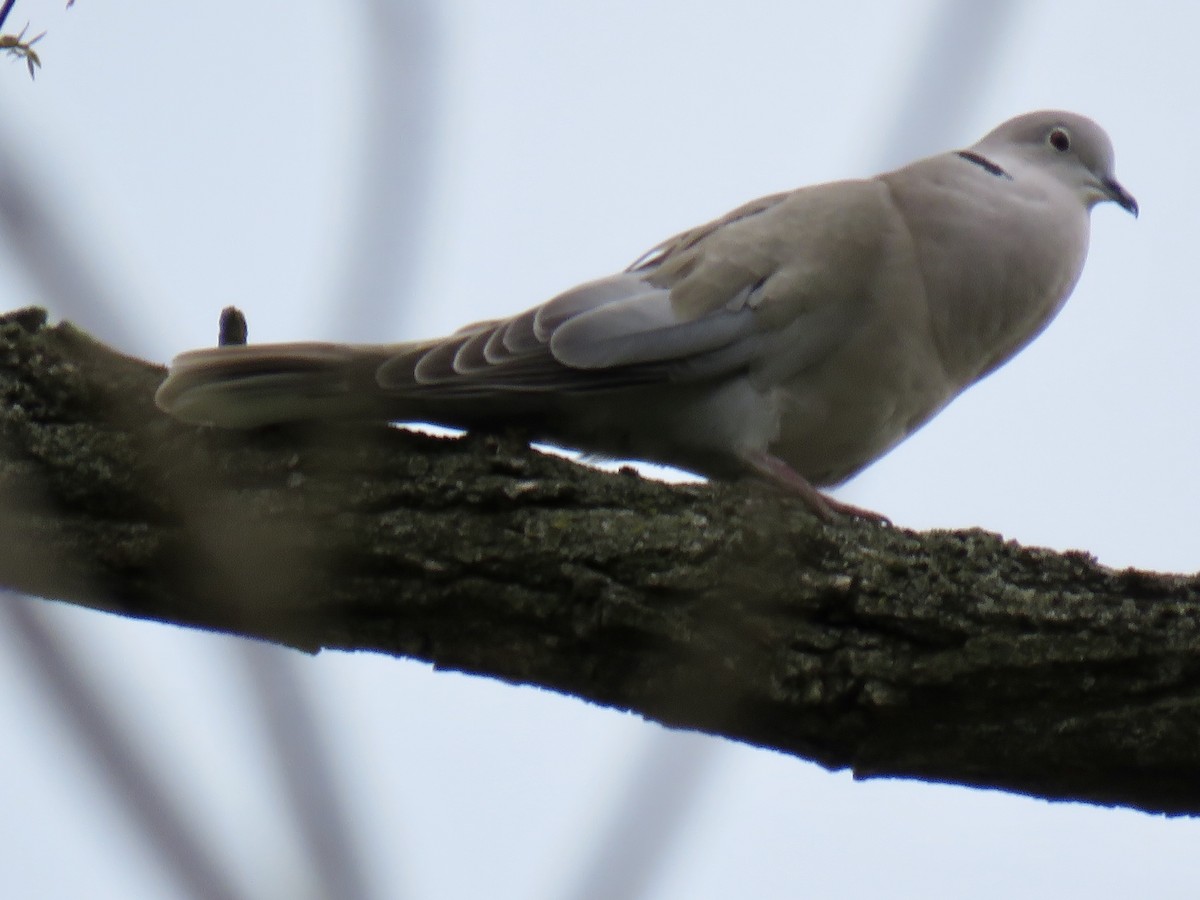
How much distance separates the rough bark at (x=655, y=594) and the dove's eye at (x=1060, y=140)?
7.04 feet

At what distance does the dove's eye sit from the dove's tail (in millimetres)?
2307

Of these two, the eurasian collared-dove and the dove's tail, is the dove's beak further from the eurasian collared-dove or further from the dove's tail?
the dove's tail

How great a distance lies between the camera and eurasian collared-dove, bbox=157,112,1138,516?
261 cm

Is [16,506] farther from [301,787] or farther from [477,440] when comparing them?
[301,787]

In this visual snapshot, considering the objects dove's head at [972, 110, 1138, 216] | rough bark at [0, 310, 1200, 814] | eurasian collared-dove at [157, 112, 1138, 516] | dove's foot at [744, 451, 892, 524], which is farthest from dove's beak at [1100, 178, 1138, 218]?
rough bark at [0, 310, 1200, 814]

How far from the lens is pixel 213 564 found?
6.72ft

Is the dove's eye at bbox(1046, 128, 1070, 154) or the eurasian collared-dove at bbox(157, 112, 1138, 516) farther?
the dove's eye at bbox(1046, 128, 1070, 154)

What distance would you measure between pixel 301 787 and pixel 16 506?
153 cm

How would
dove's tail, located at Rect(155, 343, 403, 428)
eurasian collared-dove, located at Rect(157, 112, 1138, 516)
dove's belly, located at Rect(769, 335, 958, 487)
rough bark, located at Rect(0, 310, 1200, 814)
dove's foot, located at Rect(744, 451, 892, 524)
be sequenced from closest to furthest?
rough bark, located at Rect(0, 310, 1200, 814)
dove's tail, located at Rect(155, 343, 403, 428)
eurasian collared-dove, located at Rect(157, 112, 1138, 516)
dove's foot, located at Rect(744, 451, 892, 524)
dove's belly, located at Rect(769, 335, 958, 487)

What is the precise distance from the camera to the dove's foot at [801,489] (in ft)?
8.90

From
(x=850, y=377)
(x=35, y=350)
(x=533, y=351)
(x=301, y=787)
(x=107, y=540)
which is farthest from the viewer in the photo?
(x=850, y=377)

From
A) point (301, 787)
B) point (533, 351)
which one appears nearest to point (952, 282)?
point (533, 351)

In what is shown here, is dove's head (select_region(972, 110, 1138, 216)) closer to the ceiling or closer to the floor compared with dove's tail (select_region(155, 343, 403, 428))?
closer to the floor

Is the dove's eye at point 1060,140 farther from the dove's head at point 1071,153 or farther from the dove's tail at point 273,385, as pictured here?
the dove's tail at point 273,385
